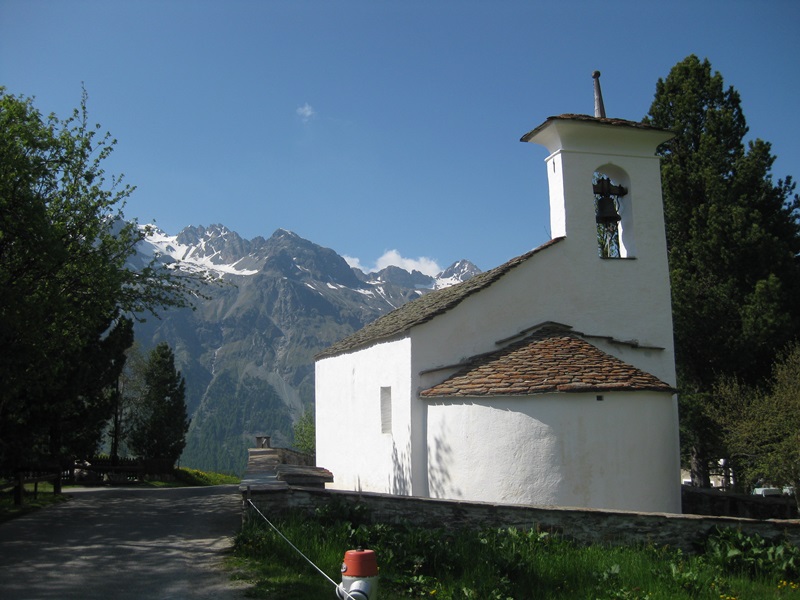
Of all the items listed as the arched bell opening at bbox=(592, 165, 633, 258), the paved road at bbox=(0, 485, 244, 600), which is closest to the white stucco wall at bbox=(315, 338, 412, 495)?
the paved road at bbox=(0, 485, 244, 600)

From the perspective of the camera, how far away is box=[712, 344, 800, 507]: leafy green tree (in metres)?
15.4

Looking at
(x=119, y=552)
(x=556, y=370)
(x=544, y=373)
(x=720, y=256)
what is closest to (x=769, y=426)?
(x=720, y=256)

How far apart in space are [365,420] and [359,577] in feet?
35.7

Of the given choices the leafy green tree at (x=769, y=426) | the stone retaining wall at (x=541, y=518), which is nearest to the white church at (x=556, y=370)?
the stone retaining wall at (x=541, y=518)

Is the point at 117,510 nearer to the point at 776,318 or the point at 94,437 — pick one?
the point at 94,437

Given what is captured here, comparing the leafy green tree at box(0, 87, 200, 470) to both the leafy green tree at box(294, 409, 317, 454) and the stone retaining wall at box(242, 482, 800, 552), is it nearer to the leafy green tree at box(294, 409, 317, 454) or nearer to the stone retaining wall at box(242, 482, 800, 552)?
the stone retaining wall at box(242, 482, 800, 552)

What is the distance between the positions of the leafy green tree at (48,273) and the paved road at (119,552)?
257 centimetres

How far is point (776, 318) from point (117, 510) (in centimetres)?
1812

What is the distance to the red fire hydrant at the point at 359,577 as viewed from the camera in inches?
201

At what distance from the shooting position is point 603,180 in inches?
587

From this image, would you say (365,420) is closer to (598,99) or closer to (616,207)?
(616,207)

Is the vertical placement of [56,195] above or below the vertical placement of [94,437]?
above

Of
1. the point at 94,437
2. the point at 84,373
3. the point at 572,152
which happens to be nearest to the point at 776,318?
the point at 572,152

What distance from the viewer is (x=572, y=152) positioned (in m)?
14.2
